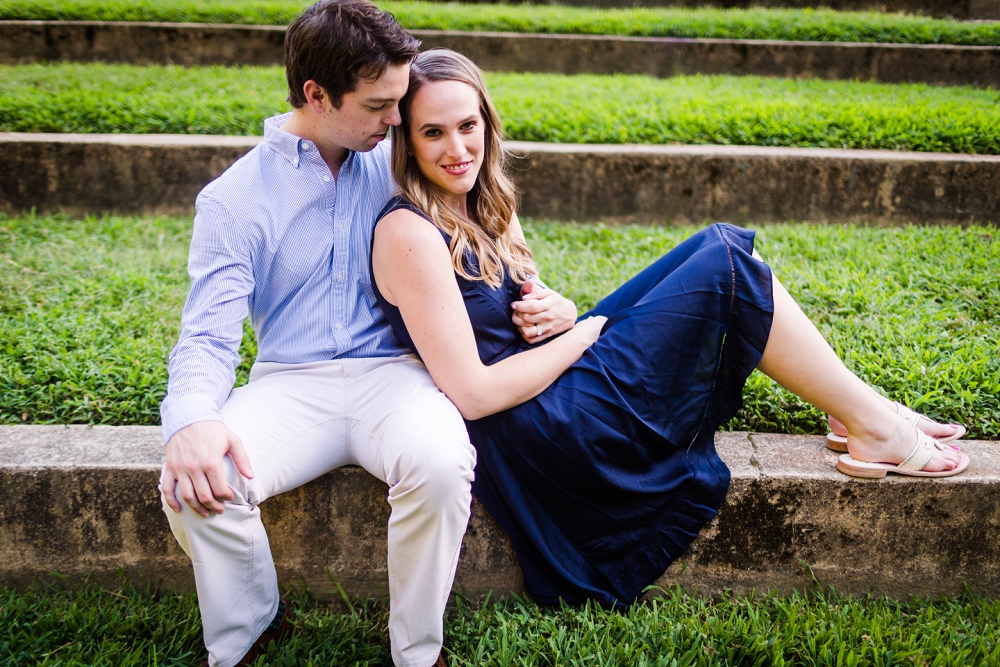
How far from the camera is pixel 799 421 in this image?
8.01ft

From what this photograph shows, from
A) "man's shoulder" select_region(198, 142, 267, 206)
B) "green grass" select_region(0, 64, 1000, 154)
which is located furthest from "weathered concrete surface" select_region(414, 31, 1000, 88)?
"man's shoulder" select_region(198, 142, 267, 206)

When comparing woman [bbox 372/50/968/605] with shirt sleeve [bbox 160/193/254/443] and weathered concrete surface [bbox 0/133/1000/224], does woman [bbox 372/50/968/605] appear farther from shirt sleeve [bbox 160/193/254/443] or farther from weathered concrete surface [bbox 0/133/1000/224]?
weathered concrete surface [bbox 0/133/1000/224]

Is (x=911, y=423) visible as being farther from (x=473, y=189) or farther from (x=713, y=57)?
(x=713, y=57)

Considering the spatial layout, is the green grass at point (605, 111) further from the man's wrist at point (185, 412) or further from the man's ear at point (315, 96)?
the man's wrist at point (185, 412)

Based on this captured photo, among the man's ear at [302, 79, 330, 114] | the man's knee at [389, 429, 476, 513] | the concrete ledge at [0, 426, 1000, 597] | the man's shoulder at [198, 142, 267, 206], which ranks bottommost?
the concrete ledge at [0, 426, 1000, 597]

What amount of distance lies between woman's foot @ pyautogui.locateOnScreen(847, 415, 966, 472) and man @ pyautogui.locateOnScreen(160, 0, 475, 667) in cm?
115

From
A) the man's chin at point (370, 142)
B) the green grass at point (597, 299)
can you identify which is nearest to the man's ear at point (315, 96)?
the man's chin at point (370, 142)

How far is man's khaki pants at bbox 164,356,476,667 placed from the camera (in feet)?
5.60

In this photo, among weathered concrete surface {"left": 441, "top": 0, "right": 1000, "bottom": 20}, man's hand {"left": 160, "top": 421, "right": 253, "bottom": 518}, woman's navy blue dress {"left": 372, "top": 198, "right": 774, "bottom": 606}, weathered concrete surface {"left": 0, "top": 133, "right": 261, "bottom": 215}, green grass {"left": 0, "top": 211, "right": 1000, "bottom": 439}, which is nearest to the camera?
man's hand {"left": 160, "top": 421, "right": 253, "bottom": 518}

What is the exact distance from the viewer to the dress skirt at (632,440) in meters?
1.96

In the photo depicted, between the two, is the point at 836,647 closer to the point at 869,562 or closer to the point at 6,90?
the point at 869,562

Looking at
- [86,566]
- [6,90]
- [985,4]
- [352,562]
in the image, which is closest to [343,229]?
[352,562]

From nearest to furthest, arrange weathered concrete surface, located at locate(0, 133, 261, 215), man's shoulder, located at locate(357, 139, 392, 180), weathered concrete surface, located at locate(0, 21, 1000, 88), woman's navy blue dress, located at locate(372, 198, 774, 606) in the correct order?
woman's navy blue dress, located at locate(372, 198, 774, 606) → man's shoulder, located at locate(357, 139, 392, 180) → weathered concrete surface, located at locate(0, 133, 261, 215) → weathered concrete surface, located at locate(0, 21, 1000, 88)

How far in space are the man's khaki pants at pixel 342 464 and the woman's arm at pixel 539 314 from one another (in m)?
0.33
